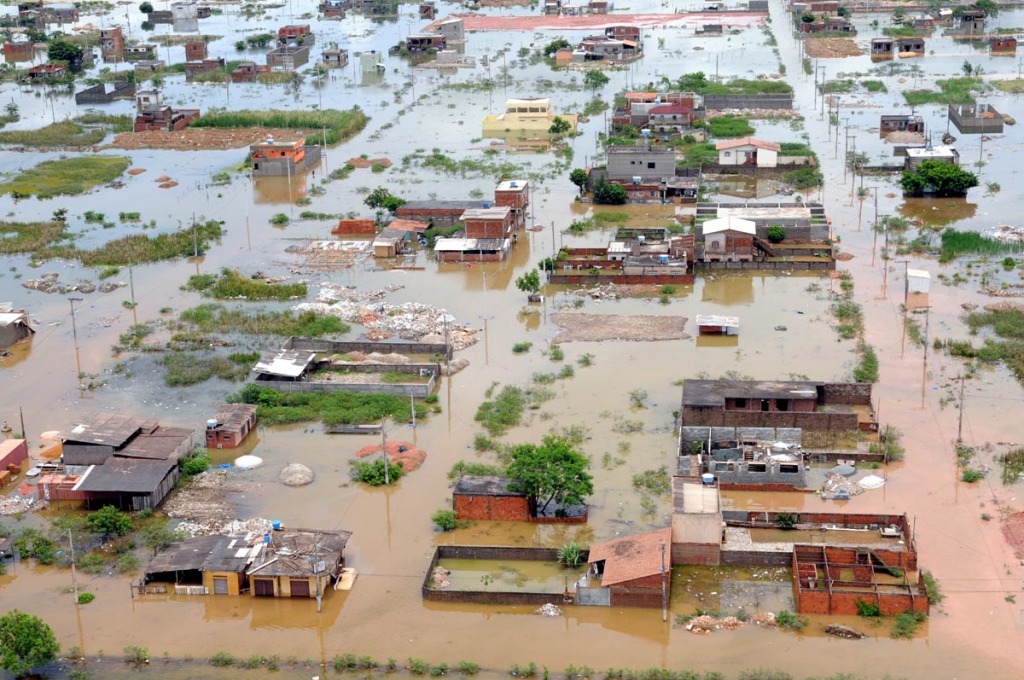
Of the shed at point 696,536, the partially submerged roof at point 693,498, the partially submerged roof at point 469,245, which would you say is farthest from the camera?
the partially submerged roof at point 469,245

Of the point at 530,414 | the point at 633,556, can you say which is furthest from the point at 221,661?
the point at 530,414

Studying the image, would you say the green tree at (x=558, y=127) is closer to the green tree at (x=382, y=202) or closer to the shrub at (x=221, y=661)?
the green tree at (x=382, y=202)

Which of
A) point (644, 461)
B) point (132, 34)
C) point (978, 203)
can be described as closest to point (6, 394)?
Result: point (644, 461)

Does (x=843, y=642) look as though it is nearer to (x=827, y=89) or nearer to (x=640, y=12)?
(x=827, y=89)

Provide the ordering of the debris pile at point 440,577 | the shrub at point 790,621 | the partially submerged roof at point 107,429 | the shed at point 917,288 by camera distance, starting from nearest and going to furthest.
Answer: the shrub at point 790,621
the debris pile at point 440,577
the partially submerged roof at point 107,429
the shed at point 917,288

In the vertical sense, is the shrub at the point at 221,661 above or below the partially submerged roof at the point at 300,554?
below

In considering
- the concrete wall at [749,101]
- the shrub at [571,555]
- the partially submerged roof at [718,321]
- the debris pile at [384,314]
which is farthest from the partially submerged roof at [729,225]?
the concrete wall at [749,101]

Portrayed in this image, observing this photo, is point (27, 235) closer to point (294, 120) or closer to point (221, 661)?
point (294, 120)
